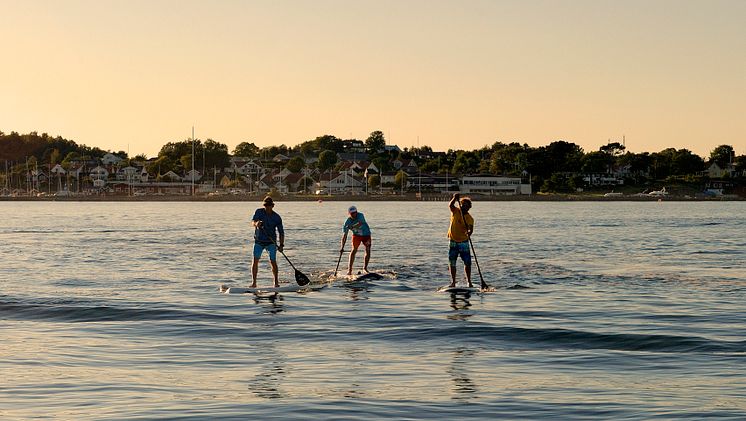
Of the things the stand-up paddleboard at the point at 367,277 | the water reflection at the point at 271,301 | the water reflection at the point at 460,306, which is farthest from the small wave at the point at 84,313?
the stand-up paddleboard at the point at 367,277

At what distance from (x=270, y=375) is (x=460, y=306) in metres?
8.63

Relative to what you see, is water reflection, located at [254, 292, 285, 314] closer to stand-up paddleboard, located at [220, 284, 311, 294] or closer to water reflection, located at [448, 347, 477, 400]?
stand-up paddleboard, located at [220, 284, 311, 294]

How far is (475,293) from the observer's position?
2488 cm

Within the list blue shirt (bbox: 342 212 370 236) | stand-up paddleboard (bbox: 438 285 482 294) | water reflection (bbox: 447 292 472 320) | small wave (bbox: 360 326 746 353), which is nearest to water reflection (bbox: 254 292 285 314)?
blue shirt (bbox: 342 212 370 236)

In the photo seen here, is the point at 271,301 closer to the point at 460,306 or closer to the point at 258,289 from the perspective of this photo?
the point at 258,289

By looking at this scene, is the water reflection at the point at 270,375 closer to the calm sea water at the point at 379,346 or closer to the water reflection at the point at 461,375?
the calm sea water at the point at 379,346

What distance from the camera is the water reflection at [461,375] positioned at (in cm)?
1296

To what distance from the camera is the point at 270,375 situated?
46.5 feet

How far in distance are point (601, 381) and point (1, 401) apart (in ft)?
24.7

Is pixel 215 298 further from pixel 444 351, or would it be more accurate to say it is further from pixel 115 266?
pixel 115 266

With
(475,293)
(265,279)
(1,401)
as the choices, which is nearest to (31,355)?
(1,401)

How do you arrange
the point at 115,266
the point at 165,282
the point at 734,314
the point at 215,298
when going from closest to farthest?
the point at 734,314 → the point at 215,298 → the point at 165,282 → the point at 115,266

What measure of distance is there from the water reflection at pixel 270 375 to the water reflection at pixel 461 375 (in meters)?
2.19

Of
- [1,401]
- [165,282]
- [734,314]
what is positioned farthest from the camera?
[165,282]
